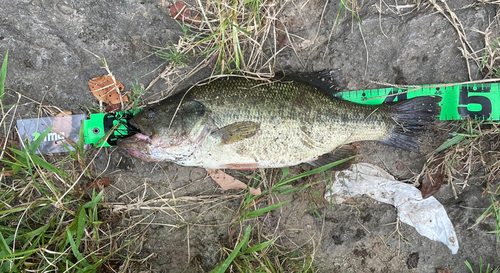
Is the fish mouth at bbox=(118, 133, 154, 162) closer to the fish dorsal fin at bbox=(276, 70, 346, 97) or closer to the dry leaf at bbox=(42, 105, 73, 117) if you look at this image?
the dry leaf at bbox=(42, 105, 73, 117)

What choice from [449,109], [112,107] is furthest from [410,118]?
[112,107]

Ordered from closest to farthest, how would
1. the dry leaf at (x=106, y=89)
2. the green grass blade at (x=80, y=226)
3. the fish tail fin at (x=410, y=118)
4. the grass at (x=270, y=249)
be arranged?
the green grass blade at (x=80, y=226)
the grass at (x=270, y=249)
the fish tail fin at (x=410, y=118)
the dry leaf at (x=106, y=89)

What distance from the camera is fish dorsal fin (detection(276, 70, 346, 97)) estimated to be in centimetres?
302

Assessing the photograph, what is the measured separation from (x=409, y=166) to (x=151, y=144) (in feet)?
9.62

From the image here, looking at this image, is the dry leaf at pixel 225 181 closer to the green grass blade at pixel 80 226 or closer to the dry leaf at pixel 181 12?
the green grass blade at pixel 80 226

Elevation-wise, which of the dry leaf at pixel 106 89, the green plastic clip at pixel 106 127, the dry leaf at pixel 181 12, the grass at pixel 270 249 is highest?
the dry leaf at pixel 181 12

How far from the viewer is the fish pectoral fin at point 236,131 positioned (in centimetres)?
269

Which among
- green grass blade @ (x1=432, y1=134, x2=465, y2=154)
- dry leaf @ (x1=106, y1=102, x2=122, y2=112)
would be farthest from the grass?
dry leaf @ (x1=106, y1=102, x2=122, y2=112)

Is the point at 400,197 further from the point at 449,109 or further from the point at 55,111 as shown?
the point at 55,111

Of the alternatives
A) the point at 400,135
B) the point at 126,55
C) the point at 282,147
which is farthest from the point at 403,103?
the point at 126,55

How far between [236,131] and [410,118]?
1932mm

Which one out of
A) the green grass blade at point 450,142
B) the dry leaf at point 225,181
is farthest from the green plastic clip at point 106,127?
the green grass blade at point 450,142

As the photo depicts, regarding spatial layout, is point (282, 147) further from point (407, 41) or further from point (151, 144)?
point (407, 41)

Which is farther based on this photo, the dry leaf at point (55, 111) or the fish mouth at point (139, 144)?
the dry leaf at point (55, 111)
